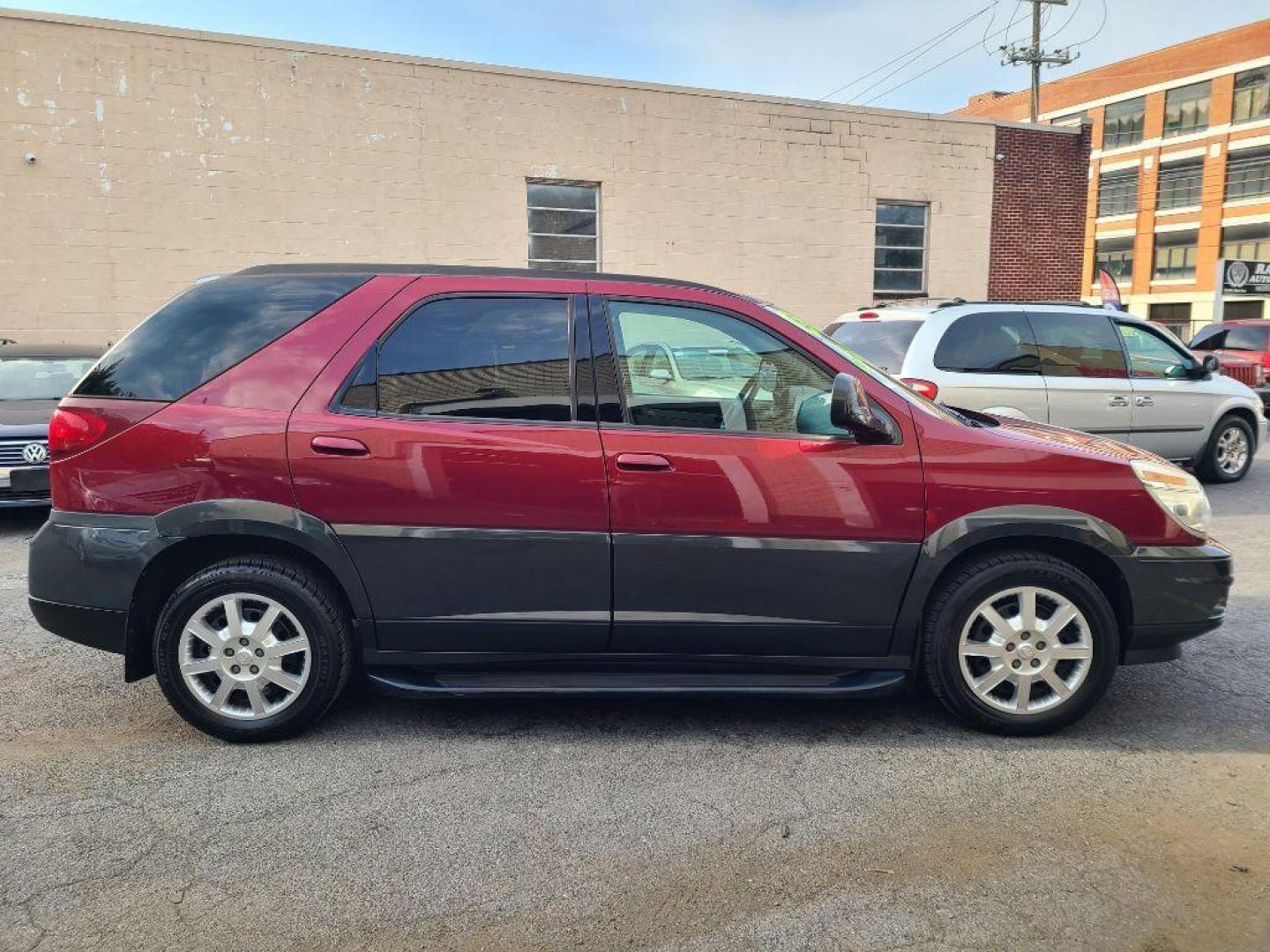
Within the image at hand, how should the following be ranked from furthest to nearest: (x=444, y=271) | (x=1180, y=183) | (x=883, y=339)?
(x=1180, y=183)
(x=883, y=339)
(x=444, y=271)

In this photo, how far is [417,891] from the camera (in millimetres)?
2613

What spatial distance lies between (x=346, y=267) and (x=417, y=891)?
2380 millimetres

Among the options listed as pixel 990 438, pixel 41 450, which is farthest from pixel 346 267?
pixel 41 450

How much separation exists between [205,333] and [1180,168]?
55935mm

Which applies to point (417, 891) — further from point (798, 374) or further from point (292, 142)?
point (292, 142)

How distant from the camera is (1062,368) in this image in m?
8.00

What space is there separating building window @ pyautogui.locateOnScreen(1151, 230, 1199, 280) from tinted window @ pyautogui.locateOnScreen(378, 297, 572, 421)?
53470mm

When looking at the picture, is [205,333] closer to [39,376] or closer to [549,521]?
[549,521]

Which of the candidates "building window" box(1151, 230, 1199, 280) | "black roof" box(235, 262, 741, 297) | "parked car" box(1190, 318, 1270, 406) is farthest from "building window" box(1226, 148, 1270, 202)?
"black roof" box(235, 262, 741, 297)

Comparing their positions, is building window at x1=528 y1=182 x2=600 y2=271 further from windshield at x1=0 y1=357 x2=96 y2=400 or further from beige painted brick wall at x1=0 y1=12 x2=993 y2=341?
windshield at x1=0 y1=357 x2=96 y2=400

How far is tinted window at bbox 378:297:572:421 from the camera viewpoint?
3.48 meters

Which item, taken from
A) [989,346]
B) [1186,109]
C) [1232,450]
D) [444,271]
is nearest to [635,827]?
[444,271]

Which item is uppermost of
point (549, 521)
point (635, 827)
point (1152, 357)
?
point (1152, 357)

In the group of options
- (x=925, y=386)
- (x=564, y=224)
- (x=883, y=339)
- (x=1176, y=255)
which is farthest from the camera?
(x=1176, y=255)
